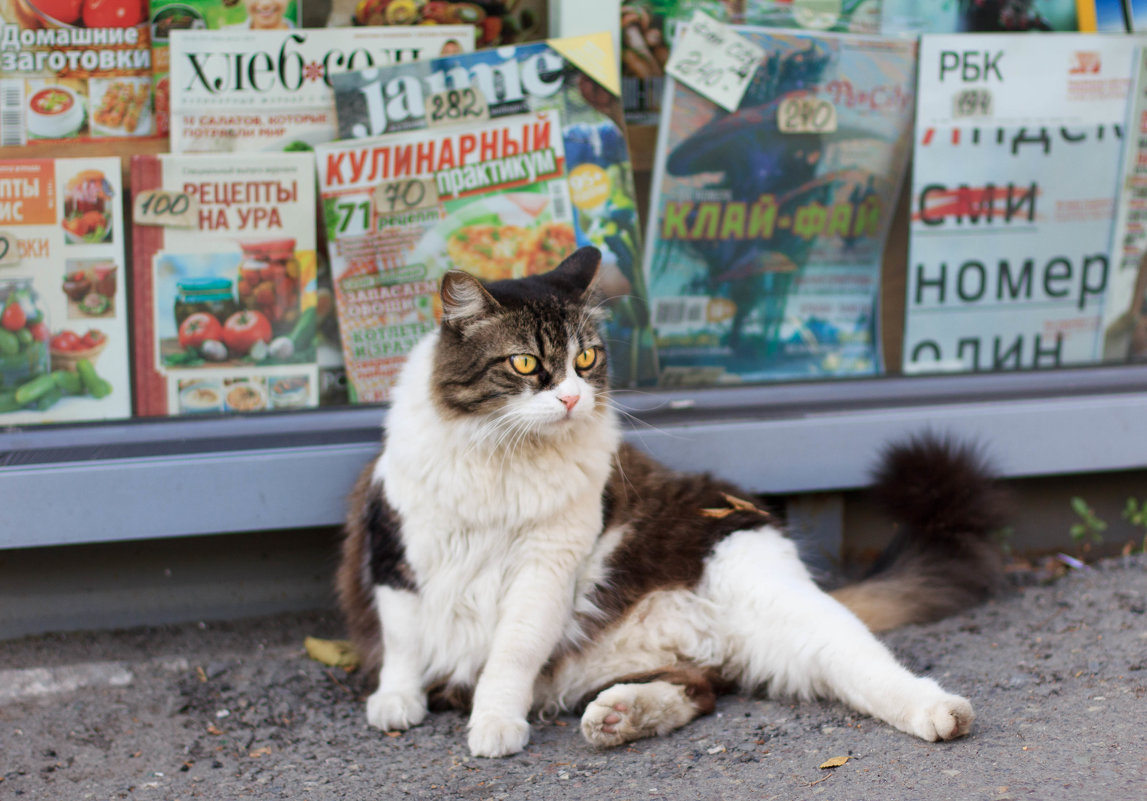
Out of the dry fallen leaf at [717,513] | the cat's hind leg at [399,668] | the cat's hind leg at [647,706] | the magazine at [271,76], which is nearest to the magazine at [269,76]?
the magazine at [271,76]

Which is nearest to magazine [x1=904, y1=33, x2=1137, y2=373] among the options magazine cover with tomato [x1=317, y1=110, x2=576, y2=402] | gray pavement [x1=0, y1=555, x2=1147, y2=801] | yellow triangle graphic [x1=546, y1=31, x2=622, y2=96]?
gray pavement [x1=0, y1=555, x2=1147, y2=801]

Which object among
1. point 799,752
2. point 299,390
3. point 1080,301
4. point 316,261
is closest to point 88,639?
point 299,390

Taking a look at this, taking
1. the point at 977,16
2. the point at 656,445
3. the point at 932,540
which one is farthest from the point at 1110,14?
the point at 656,445

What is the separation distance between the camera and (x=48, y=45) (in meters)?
2.90

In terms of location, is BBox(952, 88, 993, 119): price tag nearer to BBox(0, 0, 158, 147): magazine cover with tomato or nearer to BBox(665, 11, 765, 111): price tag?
BBox(665, 11, 765, 111): price tag

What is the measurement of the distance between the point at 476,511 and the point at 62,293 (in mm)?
1565

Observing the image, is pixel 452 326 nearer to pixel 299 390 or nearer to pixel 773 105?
pixel 299 390

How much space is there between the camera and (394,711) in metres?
2.43

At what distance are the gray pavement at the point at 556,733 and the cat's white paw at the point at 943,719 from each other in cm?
3

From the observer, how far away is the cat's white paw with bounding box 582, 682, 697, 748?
7.35 feet

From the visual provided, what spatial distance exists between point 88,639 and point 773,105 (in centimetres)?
279

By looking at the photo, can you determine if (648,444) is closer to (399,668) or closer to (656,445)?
(656,445)

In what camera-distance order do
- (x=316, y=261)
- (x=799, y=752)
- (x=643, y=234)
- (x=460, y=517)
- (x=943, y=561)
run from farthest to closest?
(x=643, y=234)
(x=316, y=261)
(x=943, y=561)
(x=460, y=517)
(x=799, y=752)

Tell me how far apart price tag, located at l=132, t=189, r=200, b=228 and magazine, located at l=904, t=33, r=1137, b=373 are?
246 centimetres
